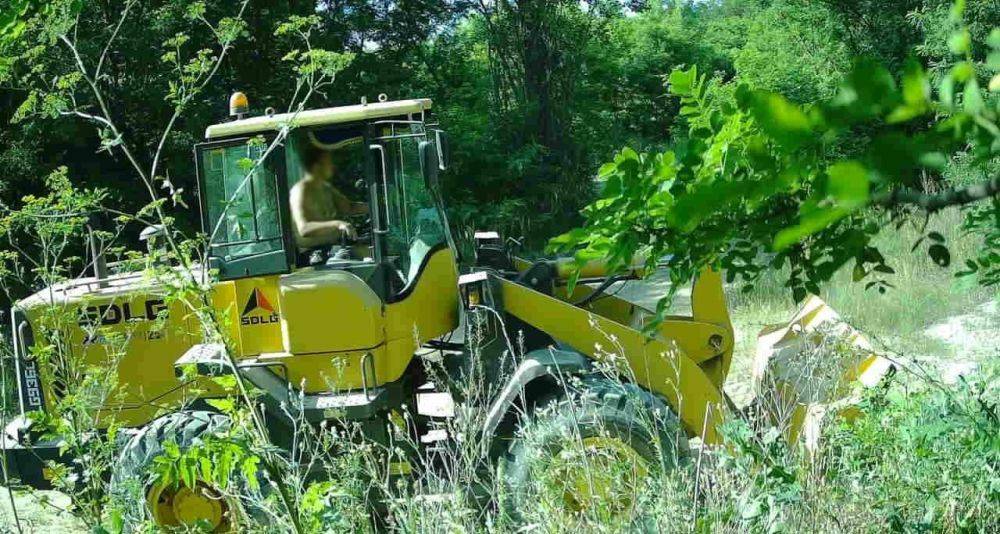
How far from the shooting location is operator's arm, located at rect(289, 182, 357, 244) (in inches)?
235

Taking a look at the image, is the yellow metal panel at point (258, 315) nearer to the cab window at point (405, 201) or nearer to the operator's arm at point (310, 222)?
the operator's arm at point (310, 222)

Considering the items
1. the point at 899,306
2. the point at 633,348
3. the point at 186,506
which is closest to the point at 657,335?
the point at 633,348

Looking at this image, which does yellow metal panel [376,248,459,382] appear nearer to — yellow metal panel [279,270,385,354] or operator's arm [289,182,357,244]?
yellow metal panel [279,270,385,354]

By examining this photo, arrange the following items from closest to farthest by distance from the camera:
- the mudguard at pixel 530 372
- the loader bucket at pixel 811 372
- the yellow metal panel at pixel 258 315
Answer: the loader bucket at pixel 811 372, the mudguard at pixel 530 372, the yellow metal panel at pixel 258 315

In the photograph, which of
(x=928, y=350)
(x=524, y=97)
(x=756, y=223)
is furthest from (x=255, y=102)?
(x=756, y=223)

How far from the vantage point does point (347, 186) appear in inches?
236

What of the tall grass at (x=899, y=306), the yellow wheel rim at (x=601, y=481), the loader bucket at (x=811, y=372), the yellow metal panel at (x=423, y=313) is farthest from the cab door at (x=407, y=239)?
the tall grass at (x=899, y=306)

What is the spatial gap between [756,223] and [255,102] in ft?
53.3

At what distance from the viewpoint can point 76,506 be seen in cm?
372

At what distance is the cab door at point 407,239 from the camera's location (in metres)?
5.96

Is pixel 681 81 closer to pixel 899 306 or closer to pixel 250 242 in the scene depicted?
pixel 250 242

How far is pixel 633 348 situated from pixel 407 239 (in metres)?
1.34

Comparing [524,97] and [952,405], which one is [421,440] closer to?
[952,405]

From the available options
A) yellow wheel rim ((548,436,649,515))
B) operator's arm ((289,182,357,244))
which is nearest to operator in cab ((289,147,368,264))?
operator's arm ((289,182,357,244))
